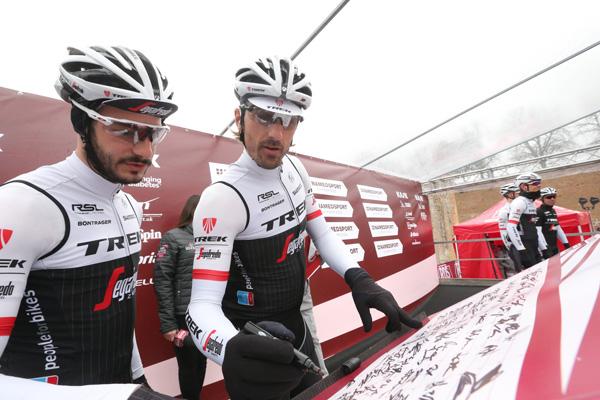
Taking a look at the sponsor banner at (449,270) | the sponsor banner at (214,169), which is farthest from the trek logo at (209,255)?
the sponsor banner at (449,270)

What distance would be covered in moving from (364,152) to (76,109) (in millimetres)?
4253

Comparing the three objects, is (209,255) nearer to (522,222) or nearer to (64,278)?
(64,278)

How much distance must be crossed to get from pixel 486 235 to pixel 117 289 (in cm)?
760

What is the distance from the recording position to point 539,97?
4883mm

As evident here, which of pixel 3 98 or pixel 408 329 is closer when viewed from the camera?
pixel 408 329

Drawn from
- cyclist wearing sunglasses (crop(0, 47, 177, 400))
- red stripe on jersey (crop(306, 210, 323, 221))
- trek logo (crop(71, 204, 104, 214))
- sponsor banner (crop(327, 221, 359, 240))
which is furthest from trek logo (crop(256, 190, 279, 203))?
sponsor banner (crop(327, 221, 359, 240))

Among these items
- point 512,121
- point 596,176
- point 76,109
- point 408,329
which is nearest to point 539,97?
point 512,121

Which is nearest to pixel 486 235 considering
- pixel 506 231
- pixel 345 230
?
pixel 506 231

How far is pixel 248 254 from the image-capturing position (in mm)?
1230

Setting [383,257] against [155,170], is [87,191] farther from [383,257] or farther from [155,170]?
[383,257]

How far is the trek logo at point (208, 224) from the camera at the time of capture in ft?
3.65

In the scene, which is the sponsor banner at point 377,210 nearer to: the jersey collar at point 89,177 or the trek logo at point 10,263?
the jersey collar at point 89,177

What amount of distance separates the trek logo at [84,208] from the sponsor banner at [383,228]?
12.8 ft

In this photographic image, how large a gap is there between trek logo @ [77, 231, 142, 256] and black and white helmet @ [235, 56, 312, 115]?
660 mm
